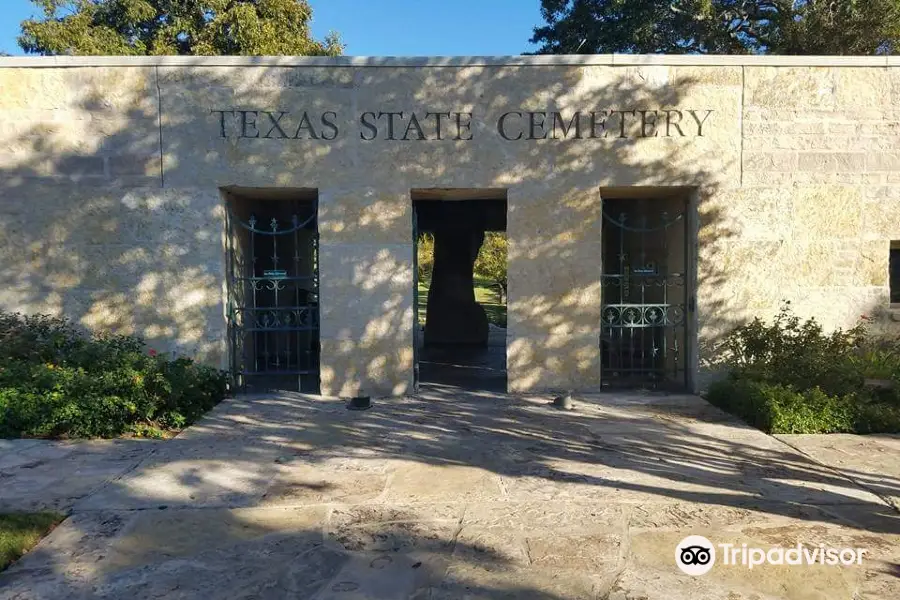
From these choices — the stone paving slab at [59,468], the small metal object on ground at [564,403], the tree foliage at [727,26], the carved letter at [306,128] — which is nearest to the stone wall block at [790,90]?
the small metal object on ground at [564,403]

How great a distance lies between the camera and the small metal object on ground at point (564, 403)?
7209 millimetres

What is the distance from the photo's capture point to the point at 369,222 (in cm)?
765

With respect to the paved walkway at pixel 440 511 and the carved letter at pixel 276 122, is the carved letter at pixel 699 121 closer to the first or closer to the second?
the paved walkway at pixel 440 511

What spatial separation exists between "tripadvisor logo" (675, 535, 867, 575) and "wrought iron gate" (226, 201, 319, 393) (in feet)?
17.2

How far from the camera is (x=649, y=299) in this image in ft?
30.1

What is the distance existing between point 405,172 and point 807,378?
15.7 ft

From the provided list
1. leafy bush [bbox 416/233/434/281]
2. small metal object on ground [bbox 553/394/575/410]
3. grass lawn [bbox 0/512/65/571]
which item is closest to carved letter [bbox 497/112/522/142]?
small metal object on ground [bbox 553/394/575/410]

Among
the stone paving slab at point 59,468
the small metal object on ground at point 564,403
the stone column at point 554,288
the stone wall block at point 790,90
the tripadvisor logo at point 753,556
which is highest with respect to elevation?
the stone wall block at point 790,90

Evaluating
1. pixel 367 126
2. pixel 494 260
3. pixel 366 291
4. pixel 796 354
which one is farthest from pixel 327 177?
pixel 494 260

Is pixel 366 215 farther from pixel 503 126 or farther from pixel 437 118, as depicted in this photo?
pixel 503 126

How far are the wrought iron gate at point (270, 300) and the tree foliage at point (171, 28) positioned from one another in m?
8.20

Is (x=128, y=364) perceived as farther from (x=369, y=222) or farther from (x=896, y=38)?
(x=896, y=38)

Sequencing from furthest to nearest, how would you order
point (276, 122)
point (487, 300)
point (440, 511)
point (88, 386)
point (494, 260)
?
point (487, 300) < point (494, 260) < point (276, 122) < point (88, 386) < point (440, 511)

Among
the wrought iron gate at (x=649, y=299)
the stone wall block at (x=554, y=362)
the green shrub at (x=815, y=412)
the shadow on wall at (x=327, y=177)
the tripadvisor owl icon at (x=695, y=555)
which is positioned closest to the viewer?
the tripadvisor owl icon at (x=695, y=555)
